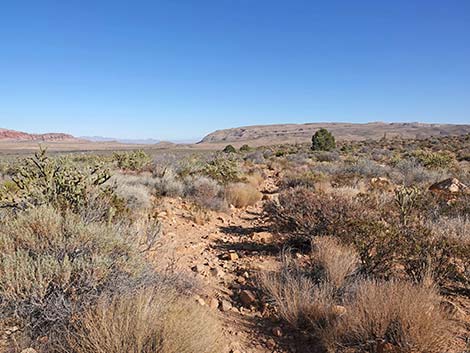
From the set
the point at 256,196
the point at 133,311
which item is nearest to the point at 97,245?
the point at 133,311

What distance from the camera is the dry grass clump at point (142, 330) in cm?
198

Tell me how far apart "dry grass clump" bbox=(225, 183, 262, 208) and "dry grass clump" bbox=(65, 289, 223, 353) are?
20.0 feet

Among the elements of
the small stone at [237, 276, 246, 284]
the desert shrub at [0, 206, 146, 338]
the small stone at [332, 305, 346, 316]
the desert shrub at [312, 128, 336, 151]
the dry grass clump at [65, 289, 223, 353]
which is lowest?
the small stone at [237, 276, 246, 284]

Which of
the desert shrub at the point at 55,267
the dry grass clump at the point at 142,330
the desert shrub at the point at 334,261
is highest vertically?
the desert shrub at the point at 55,267

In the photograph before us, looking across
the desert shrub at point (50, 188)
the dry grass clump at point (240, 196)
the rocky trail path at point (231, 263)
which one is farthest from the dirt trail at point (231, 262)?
the desert shrub at point (50, 188)

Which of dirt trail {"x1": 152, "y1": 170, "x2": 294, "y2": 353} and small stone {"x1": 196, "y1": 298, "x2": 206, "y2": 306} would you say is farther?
small stone {"x1": 196, "y1": 298, "x2": 206, "y2": 306}

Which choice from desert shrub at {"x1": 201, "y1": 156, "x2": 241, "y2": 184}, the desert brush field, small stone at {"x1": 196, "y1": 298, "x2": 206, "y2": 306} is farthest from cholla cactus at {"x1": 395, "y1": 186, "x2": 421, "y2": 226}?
desert shrub at {"x1": 201, "y1": 156, "x2": 241, "y2": 184}

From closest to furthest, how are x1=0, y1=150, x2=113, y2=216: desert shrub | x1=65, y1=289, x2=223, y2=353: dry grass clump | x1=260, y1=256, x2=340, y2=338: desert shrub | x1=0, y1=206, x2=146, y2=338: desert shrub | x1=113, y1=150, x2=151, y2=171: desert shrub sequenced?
x1=65, y1=289, x2=223, y2=353: dry grass clump → x1=0, y1=206, x2=146, y2=338: desert shrub → x1=260, y1=256, x2=340, y2=338: desert shrub → x1=0, y1=150, x2=113, y2=216: desert shrub → x1=113, y1=150, x2=151, y2=171: desert shrub

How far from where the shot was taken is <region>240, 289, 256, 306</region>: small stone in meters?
3.42

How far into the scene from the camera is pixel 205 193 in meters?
8.55

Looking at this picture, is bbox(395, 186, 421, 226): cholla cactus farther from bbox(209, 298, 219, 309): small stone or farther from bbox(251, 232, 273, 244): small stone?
bbox(209, 298, 219, 309): small stone

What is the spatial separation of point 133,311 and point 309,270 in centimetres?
233

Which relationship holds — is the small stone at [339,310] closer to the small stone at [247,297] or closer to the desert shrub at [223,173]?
the small stone at [247,297]

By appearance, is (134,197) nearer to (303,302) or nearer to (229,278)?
(229,278)
